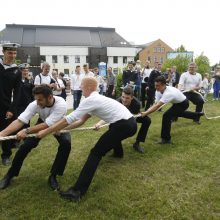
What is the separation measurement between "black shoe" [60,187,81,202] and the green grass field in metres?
0.08

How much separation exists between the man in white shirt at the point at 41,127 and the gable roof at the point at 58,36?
5532 cm

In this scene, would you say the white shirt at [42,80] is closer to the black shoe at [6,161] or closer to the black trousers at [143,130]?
the black shoe at [6,161]

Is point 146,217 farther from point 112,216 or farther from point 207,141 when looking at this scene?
point 207,141

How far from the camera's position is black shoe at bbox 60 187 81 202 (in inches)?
150

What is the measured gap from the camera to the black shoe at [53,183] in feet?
13.6

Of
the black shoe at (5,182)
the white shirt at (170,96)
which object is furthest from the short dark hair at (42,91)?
the white shirt at (170,96)

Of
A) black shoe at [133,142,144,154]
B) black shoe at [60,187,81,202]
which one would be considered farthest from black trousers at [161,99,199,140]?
black shoe at [60,187,81,202]

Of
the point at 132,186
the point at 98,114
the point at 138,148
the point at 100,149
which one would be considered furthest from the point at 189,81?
the point at 100,149

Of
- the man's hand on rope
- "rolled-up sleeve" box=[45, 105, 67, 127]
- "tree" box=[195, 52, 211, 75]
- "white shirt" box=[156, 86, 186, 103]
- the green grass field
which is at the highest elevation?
"tree" box=[195, 52, 211, 75]

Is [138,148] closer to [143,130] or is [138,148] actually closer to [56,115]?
[143,130]

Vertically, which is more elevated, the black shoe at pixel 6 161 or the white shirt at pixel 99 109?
the white shirt at pixel 99 109

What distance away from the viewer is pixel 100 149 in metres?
3.94

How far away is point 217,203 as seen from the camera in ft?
12.1

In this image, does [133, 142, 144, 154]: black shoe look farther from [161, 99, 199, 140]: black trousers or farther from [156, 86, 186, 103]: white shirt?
Answer: [156, 86, 186, 103]: white shirt
